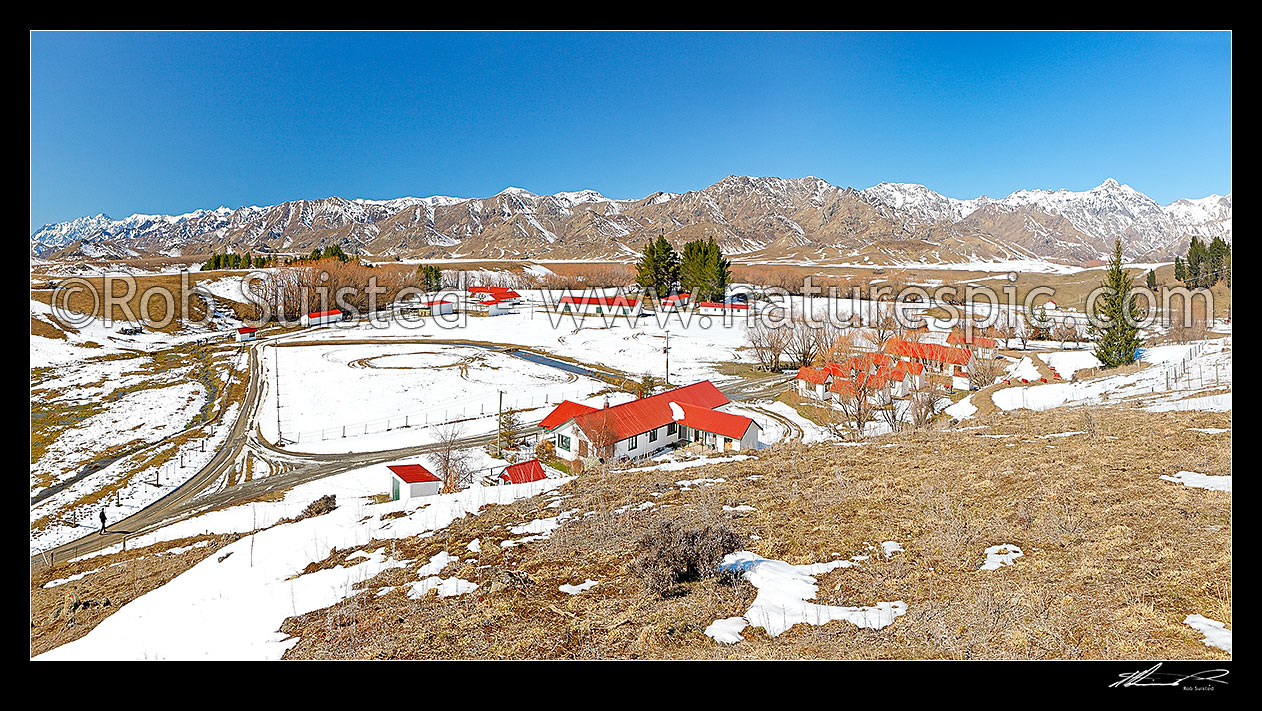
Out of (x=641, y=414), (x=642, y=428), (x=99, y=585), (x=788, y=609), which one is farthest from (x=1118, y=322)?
(x=99, y=585)

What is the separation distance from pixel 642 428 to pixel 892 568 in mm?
20212

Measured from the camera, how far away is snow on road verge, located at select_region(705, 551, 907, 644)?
4336 millimetres

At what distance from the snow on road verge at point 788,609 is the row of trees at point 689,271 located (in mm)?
75728

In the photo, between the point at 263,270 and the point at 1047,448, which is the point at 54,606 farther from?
the point at 263,270

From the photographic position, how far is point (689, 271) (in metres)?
83.8

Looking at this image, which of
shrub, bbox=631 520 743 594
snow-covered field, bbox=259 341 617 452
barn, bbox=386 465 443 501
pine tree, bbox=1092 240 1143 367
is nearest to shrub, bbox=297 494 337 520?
barn, bbox=386 465 443 501

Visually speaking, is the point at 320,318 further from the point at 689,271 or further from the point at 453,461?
the point at 453,461

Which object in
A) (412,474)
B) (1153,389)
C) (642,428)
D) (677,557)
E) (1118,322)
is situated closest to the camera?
(677,557)

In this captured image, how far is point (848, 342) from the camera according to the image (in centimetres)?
3944

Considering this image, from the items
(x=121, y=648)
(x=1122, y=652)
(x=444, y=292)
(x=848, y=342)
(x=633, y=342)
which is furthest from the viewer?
(x=444, y=292)

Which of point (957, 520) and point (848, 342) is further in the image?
point (848, 342)

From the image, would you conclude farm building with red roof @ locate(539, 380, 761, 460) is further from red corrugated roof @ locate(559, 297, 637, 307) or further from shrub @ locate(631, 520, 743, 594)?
red corrugated roof @ locate(559, 297, 637, 307)
